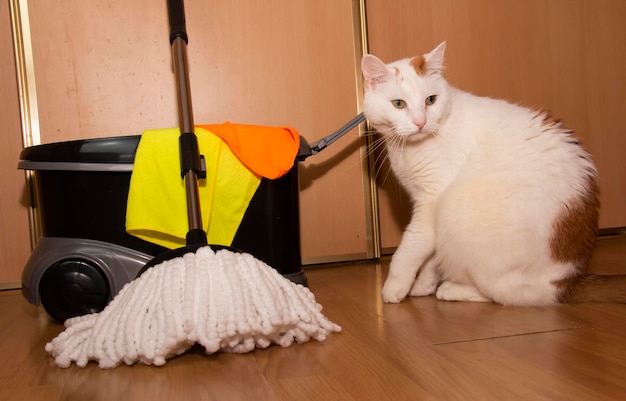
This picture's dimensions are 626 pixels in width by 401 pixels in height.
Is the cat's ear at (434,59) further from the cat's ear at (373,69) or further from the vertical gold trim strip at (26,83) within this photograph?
the vertical gold trim strip at (26,83)

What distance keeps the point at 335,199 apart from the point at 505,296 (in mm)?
907

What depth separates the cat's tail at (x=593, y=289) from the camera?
4.27 ft

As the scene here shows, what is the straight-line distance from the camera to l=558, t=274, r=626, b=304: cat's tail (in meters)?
Result: 1.30

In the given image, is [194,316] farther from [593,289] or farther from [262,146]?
[593,289]

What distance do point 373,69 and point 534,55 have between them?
3.60 ft

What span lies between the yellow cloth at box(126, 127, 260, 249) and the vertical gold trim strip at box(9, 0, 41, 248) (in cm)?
68

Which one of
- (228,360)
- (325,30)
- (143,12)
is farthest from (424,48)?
(228,360)

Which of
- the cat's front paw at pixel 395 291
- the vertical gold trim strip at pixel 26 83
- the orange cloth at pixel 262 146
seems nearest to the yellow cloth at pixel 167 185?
the orange cloth at pixel 262 146

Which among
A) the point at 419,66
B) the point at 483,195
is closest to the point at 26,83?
the point at 419,66

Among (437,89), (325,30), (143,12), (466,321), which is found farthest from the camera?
(325,30)

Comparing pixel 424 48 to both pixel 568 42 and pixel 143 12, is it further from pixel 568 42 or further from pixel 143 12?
→ pixel 143 12

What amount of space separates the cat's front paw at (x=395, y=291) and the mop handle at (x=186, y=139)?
1.74ft

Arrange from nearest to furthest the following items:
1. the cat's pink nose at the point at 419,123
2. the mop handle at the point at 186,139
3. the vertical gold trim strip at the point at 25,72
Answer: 1. the mop handle at the point at 186,139
2. the cat's pink nose at the point at 419,123
3. the vertical gold trim strip at the point at 25,72

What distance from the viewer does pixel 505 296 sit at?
1362 mm
